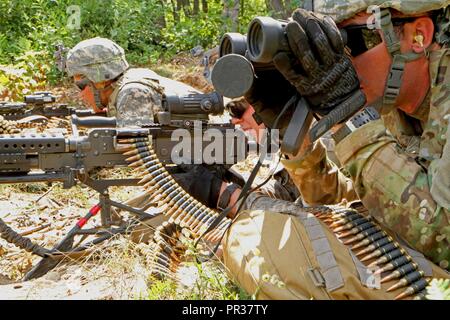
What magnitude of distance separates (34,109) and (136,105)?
1604 millimetres

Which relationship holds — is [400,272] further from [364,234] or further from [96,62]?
[96,62]

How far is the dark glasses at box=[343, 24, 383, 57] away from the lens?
2535 mm

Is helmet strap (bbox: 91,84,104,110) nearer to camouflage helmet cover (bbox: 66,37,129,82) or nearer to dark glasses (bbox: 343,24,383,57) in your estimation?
camouflage helmet cover (bbox: 66,37,129,82)

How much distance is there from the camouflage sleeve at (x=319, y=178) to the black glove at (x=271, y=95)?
0.31 metres

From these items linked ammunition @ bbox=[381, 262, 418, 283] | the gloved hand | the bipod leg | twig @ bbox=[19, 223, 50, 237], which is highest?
the gloved hand

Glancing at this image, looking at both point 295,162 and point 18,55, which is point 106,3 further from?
point 295,162

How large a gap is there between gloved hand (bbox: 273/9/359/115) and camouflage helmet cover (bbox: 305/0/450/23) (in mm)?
269

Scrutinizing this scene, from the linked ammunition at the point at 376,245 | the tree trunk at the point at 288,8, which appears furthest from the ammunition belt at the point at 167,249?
the tree trunk at the point at 288,8

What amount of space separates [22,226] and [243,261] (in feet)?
11.9

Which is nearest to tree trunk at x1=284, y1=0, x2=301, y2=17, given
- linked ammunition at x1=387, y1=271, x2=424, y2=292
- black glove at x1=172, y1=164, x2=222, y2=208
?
black glove at x1=172, y1=164, x2=222, y2=208

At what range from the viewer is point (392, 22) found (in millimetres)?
2516
